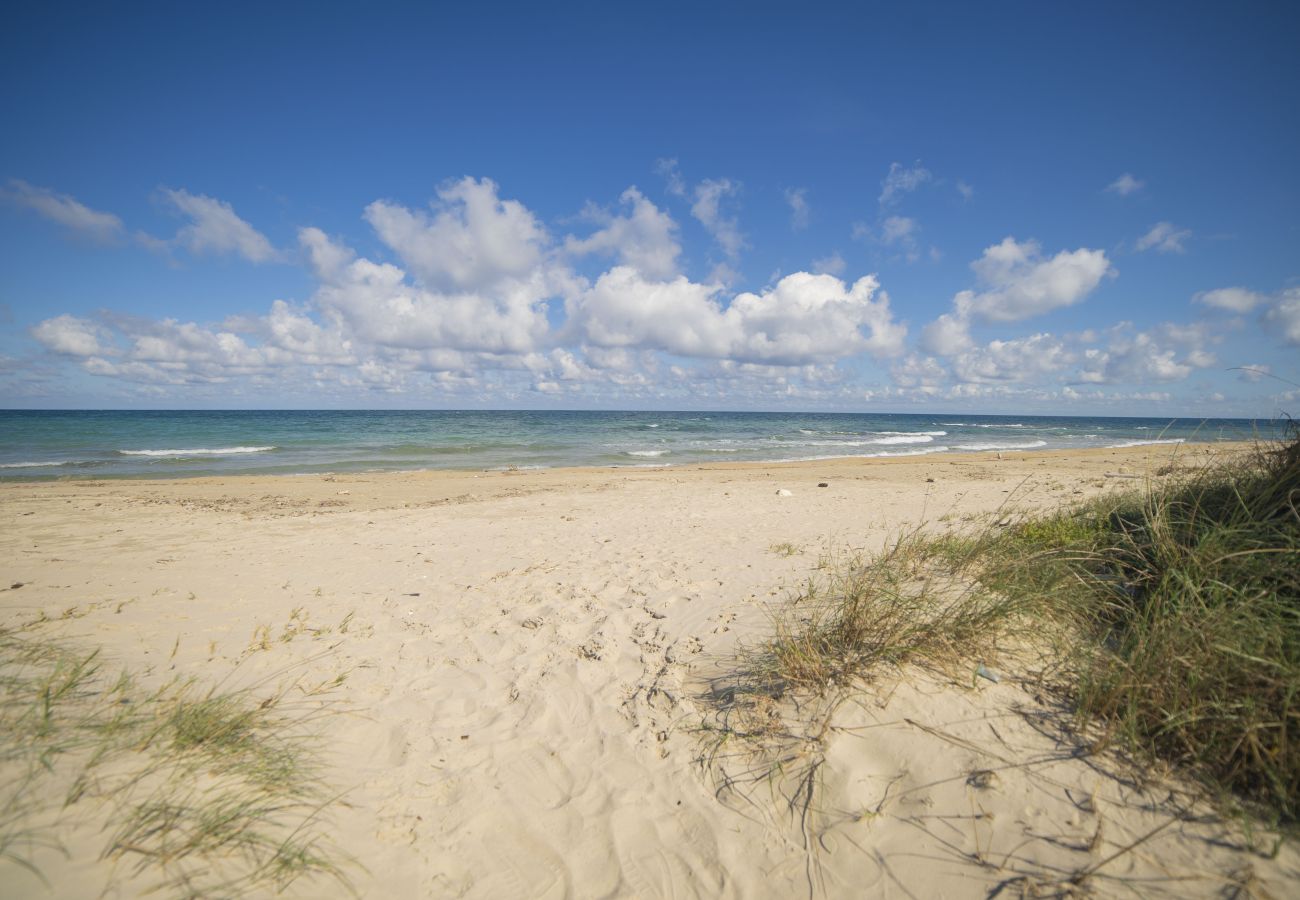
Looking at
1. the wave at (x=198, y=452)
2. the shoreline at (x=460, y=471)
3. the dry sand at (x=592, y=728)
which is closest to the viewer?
the dry sand at (x=592, y=728)

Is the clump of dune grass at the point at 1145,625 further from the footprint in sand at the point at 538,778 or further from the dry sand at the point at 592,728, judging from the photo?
the footprint in sand at the point at 538,778

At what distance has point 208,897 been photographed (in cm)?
192

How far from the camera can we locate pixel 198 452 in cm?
2436

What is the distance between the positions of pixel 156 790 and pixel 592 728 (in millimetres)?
2121

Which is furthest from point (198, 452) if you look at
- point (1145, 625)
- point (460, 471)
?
point (1145, 625)

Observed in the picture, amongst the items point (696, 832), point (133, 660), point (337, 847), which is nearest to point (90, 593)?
point (133, 660)

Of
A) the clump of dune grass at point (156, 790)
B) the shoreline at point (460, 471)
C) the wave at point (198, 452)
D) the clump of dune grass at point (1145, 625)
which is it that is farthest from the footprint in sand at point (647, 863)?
the wave at point (198, 452)

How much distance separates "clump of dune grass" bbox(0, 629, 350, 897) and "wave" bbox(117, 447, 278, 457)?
2644 cm

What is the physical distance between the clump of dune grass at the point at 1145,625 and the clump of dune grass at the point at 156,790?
2409mm

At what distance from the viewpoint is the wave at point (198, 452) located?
2294 centimetres

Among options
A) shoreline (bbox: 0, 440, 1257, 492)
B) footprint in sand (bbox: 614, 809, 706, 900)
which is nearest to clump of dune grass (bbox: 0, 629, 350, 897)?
footprint in sand (bbox: 614, 809, 706, 900)

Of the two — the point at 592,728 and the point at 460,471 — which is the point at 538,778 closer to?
the point at 592,728

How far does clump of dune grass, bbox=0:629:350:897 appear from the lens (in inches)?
76.7

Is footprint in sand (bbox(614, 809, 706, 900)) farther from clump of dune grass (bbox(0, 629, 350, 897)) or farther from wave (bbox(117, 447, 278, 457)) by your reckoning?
wave (bbox(117, 447, 278, 457))
